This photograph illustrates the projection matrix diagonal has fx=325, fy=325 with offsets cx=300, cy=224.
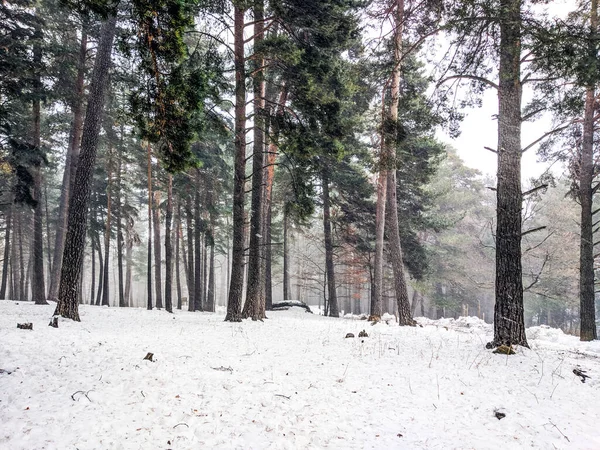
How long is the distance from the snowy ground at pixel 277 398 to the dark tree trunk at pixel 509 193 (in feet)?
2.00

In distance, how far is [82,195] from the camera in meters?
7.98

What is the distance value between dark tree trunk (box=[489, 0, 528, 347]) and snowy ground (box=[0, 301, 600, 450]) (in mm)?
610


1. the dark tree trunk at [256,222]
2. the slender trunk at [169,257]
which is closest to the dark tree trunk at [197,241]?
the slender trunk at [169,257]

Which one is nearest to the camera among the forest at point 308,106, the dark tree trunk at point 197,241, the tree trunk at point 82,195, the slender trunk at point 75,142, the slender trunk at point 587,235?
the forest at point 308,106

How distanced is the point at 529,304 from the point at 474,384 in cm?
3596

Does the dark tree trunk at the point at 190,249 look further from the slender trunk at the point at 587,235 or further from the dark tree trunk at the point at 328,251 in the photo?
the slender trunk at the point at 587,235

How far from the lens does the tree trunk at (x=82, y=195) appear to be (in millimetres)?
7805

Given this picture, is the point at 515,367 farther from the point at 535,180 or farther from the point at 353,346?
the point at 535,180

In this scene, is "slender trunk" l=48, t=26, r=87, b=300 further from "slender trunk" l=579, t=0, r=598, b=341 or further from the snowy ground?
"slender trunk" l=579, t=0, r=598, b=341

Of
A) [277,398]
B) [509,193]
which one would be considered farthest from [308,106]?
[277,398]

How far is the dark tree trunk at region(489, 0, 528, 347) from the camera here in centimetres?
586

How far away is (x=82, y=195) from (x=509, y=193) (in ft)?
31.1

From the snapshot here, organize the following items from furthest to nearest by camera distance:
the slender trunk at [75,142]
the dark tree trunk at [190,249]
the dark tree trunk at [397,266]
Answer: the dark tree trunk at [190,249]
the slender trunk at [75,142]
the dark tree trunk at [397,266]

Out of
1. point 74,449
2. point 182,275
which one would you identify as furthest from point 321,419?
point 182,275
